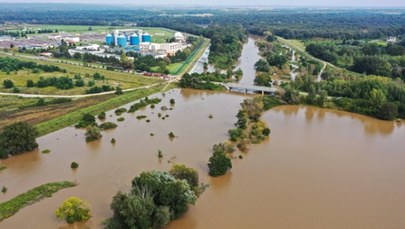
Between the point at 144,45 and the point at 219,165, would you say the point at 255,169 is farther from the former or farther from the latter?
the point at 144,45

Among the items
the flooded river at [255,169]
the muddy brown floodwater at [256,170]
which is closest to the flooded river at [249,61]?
the flooded river at [255,169]

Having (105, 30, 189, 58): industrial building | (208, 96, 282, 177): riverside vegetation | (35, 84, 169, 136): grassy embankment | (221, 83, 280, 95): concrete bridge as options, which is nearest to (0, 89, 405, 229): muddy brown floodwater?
(208, 96, 282, 177): riverside vegetation

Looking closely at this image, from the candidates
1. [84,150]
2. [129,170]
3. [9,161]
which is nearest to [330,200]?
[129,170]

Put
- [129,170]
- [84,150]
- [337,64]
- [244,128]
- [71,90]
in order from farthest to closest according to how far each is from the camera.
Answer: [337,64] < [71,90] < [244,128] < [84,150] < [129,170]

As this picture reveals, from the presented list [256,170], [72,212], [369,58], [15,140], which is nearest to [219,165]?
[256,170]

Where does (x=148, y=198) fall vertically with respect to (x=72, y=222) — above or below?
above

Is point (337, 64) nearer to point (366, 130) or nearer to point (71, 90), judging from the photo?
point (366, 130)

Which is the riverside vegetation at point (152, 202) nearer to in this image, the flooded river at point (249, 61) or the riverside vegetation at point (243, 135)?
the riverside vegetation at point (243, 135)
